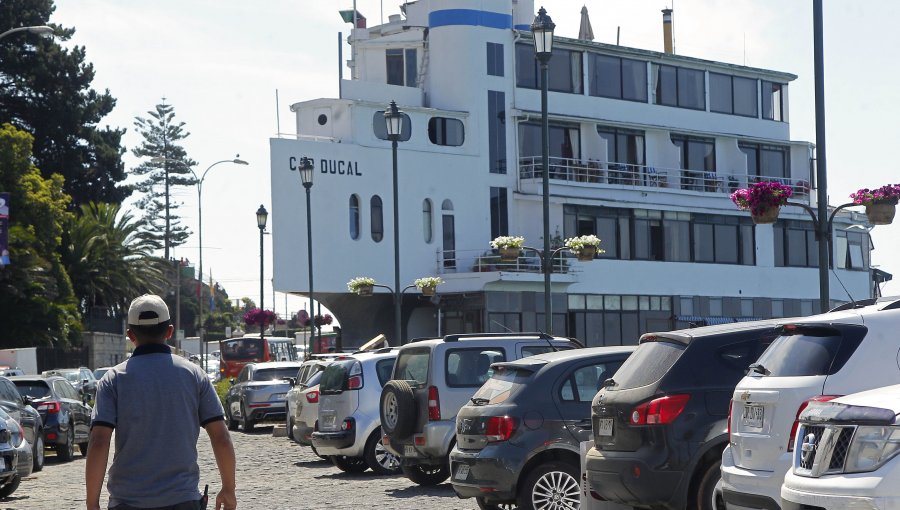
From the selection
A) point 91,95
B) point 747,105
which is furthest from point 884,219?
point 91,95

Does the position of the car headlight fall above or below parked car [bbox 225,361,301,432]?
above

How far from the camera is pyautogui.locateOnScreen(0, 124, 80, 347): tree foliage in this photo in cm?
5047

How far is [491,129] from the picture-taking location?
192ft

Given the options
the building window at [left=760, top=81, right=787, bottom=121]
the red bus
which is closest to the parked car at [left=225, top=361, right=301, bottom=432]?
the red bus

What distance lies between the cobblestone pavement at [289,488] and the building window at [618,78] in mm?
37632

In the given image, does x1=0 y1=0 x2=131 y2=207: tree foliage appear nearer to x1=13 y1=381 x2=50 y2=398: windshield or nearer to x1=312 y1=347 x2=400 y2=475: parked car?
x1=13 y1=381 x2=50 y2=398: windshield

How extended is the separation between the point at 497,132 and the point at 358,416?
39772 mm

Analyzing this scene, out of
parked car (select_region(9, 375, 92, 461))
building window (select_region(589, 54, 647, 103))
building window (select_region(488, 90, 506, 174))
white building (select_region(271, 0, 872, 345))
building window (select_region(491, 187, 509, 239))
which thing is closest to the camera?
parked car (select_region(9, 375, 92, 461))

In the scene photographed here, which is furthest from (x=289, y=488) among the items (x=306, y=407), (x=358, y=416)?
(x=306, y=407)

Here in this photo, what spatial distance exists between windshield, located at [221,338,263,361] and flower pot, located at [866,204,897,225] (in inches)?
1761

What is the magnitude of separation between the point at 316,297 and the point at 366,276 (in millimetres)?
2210

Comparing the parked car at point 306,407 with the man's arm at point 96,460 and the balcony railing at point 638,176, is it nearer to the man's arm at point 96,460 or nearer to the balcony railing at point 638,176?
the man's arm at point 96,460

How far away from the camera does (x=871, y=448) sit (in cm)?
688

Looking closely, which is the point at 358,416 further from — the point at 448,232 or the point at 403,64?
the point at 403,64
